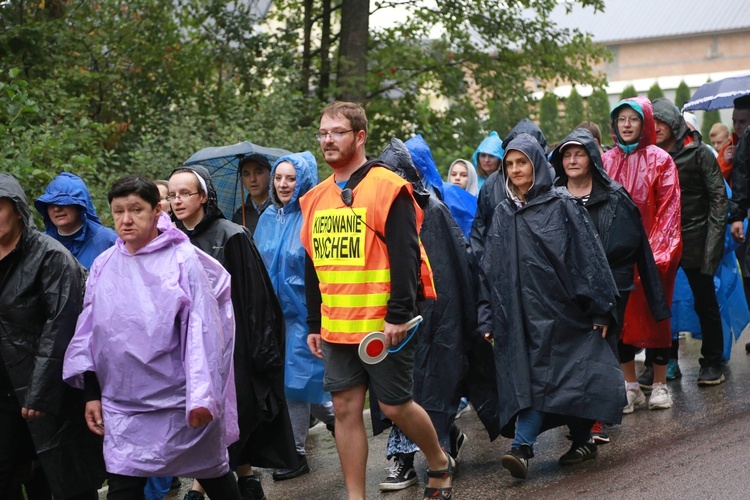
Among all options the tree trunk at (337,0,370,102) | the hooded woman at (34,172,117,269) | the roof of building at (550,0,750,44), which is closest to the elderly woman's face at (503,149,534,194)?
the hooded woman at (34,172,117,269)

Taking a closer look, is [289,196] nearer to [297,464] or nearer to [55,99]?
[297,464]

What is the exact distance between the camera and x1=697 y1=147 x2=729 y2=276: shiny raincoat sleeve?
8.98 m

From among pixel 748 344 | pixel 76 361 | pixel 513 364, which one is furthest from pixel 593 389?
pixel 748 344

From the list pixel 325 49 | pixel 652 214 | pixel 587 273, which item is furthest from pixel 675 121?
pixel 325 49

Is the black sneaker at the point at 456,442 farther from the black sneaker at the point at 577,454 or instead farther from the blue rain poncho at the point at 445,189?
the blue rain poncho at the point at 445,189

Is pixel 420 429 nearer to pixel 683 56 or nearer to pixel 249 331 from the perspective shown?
pixel 249 331

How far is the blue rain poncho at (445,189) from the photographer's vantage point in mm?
7473

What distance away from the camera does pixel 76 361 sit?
5.34 metres

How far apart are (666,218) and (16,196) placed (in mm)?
4663

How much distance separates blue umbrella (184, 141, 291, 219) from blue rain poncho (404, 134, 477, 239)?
4.40 ft

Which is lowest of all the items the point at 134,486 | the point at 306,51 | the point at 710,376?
the point at 710,376

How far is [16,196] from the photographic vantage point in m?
5.80

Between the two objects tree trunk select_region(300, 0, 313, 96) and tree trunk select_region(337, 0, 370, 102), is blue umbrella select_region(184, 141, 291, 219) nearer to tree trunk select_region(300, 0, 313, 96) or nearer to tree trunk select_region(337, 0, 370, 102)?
tree trunk select_region(337, 0, 370, 102)

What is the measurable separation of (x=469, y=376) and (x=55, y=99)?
601 centimetres
